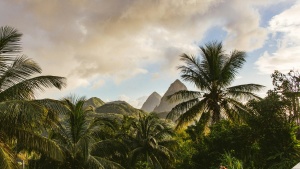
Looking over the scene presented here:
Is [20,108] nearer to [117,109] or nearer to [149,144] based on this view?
[149,144]

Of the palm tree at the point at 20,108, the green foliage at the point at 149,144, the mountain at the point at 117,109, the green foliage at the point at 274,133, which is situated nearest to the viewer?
the palm tree at the point at 20,108

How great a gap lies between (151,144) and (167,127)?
9.58 feet

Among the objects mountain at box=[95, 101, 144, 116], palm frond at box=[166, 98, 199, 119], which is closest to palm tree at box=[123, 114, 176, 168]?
palm frond at box=[166, 98, 199, 119]

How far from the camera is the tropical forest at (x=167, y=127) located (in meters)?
10.4

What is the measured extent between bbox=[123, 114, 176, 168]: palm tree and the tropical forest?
3.1 inches

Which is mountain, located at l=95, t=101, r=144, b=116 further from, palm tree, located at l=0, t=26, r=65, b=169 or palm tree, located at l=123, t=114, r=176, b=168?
palm tree, located at l=0, t=26, r=65, b=169

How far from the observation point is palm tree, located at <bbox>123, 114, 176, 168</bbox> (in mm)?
23891

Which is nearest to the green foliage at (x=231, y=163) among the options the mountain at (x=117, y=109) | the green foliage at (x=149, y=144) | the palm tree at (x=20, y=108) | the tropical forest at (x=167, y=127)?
the tropical forest at (x=167, y=127)

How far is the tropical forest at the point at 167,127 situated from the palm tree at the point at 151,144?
0.08 meters

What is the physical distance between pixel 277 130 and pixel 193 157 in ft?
14.2

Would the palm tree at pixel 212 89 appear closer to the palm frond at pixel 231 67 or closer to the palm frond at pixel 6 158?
the palm frond at pixel 231 67

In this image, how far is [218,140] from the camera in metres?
15.0

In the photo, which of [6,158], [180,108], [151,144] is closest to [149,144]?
[151,144]

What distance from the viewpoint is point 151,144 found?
2391cm
